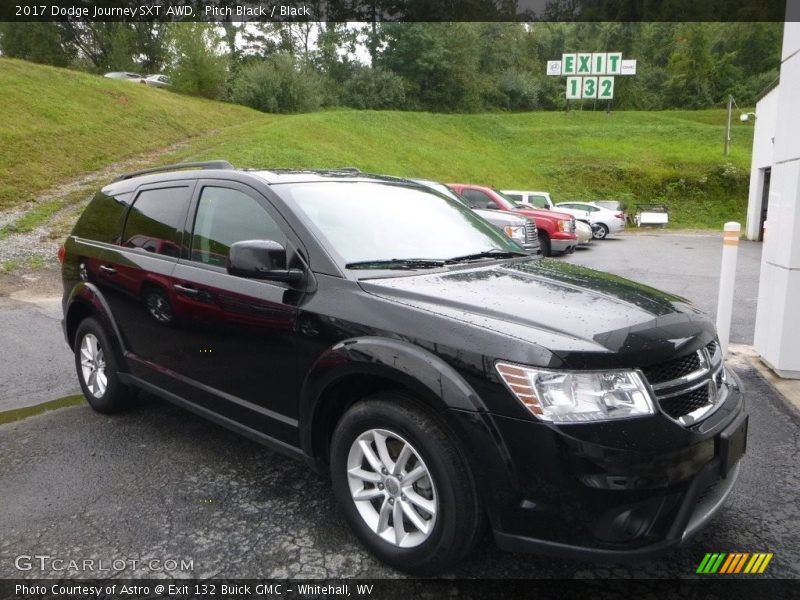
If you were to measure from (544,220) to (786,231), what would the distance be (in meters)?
9.49

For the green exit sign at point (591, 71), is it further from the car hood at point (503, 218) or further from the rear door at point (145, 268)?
the rear door at point (145, 268)

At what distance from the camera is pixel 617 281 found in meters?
3.29

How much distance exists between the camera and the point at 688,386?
7.98 ft

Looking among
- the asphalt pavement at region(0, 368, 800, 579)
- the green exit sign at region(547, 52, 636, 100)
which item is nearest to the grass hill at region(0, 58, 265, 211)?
the asphalt pavement at region(0, 368, 800, 579)

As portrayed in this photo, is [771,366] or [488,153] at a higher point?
[488,153]

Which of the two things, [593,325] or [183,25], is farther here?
[183,25]

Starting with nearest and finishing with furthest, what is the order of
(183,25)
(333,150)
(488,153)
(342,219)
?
(342,219)
(333,150)
(183,25)
(488,153)

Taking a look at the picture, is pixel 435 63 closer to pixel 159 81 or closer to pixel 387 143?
pixel 387 143

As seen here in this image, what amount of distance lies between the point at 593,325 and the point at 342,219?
1470mm

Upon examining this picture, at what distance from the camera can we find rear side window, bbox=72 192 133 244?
4375 mm

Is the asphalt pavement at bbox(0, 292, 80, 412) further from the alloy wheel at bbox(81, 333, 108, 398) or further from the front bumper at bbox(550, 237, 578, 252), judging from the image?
the front bumper at bbox(550, 237, 578, 252)

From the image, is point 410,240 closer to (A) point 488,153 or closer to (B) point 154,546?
(B) point 154,546

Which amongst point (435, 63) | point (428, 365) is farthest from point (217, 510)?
point (435, 63)

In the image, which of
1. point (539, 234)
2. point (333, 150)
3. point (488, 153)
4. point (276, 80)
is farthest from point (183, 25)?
point (539, 234)
